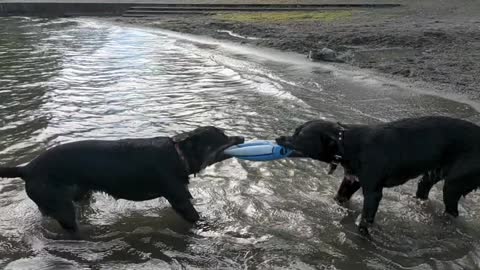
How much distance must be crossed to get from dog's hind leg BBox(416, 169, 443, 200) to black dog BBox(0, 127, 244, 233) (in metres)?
2.49

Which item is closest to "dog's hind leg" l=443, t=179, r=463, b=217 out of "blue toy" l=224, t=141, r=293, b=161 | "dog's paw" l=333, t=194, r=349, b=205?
"dog's paw" l=333, t=194, r=349, b=205

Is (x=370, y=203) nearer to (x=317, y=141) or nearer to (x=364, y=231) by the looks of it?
(x=364, y=231)

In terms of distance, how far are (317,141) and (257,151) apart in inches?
37.7

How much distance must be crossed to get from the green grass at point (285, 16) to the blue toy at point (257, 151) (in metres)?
19.1

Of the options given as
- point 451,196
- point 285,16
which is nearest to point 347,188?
point 451,196

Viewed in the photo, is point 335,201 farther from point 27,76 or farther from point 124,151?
point 27,76

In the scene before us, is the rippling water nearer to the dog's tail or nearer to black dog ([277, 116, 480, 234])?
black dog ([277, 116, 480, 234])

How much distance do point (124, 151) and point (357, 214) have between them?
9.66ft

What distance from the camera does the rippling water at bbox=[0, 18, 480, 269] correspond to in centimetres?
572

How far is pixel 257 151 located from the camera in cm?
657

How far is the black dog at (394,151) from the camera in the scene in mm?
5883

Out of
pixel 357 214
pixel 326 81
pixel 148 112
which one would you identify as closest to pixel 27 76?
pixel 148 112

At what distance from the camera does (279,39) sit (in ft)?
66.9

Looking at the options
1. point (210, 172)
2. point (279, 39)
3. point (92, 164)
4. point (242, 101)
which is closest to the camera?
point (92, 164)
